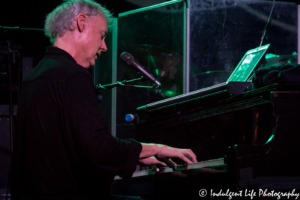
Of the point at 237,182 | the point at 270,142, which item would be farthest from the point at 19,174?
the point at 270,142

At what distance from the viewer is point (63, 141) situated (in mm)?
1573

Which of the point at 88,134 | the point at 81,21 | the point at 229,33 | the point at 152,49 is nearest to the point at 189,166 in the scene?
the point at 88,134

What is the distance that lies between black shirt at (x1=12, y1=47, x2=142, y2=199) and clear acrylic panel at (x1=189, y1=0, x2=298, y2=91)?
3083mm

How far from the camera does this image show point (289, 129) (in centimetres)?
166

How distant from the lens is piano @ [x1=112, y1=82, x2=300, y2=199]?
1590 mm

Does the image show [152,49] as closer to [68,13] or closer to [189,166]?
[68,13]

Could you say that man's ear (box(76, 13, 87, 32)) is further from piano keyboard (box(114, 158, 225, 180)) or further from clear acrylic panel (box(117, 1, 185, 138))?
clear acrylic panel (box(117, 1, 185, 138))

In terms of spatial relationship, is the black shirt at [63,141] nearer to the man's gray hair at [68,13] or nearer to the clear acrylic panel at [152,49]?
the man's gray hair at [68,13]

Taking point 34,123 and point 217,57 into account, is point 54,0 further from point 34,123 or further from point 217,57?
point 34,123

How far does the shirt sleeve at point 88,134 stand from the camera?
1.50 m

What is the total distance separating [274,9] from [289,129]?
132 inches

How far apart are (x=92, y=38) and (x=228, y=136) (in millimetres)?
990

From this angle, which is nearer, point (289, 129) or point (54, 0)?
point (289, 129)

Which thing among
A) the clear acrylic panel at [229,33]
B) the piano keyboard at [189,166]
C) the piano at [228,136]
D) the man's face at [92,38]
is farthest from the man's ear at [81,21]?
the clear acrylic panel at [229,33]
